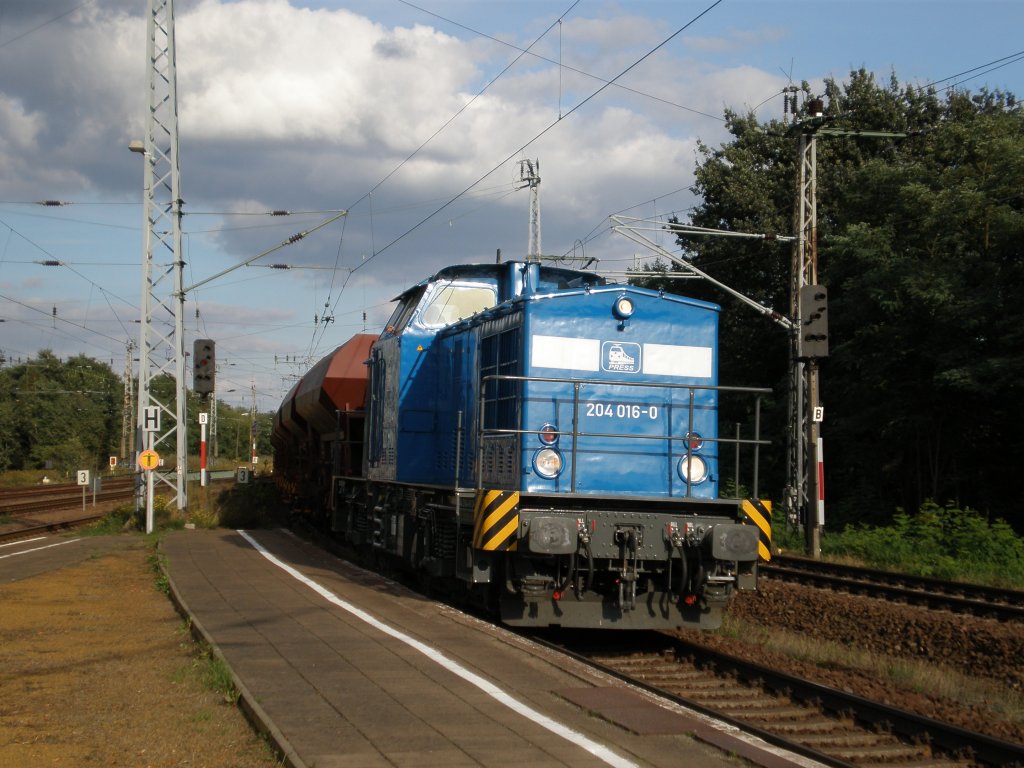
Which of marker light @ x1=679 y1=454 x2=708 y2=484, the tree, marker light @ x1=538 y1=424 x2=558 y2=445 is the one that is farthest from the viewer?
the tree

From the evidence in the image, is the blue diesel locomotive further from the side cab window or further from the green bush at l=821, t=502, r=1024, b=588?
the green bush at l=821, t=502, r=1024, b=588

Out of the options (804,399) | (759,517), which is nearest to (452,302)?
(759,517)

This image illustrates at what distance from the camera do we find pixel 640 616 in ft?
28.7

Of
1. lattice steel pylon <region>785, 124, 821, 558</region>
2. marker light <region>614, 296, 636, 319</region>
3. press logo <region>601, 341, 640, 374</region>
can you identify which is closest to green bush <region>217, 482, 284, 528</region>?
lattice steel pylon <region>785, 124, 821, 558</region>

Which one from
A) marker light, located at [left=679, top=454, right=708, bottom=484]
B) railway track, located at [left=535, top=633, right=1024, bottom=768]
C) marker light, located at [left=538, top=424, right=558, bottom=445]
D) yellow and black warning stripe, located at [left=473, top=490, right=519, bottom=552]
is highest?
marker light, located at [left=538, top=424, right=558, bottom=445]

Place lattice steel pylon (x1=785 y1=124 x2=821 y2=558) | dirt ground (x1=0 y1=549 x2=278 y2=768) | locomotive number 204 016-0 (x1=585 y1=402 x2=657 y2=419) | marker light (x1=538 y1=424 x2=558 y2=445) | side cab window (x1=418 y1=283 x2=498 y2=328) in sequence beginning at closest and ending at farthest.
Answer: dirt ground (x1=0 y1=549 x2=278 y2=768) → marker light (x1=538 y1=424 x2=558 y2=445) → locomotive number 204 016-0 (x1=585 y1=402 x2=657 y2=419) → side cab window (x1=418 y1=283 x2=498 y2=328) → lattice steel pylon (x1=785 y1=124 x2=821 y2=558)

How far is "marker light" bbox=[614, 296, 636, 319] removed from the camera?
367 inches

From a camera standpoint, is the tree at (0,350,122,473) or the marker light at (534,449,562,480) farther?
the tree at (0,350,122,473)

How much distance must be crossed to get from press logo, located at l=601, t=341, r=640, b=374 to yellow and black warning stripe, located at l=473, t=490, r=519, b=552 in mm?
1692

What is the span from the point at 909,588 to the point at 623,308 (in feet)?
23.2

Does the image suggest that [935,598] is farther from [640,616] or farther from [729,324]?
[729,324]

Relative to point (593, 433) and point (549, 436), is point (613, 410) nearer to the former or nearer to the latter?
point (593, 433)

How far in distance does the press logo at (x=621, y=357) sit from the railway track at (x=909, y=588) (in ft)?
17.2

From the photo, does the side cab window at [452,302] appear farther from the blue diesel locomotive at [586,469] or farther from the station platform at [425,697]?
the station platform at [425,697]
